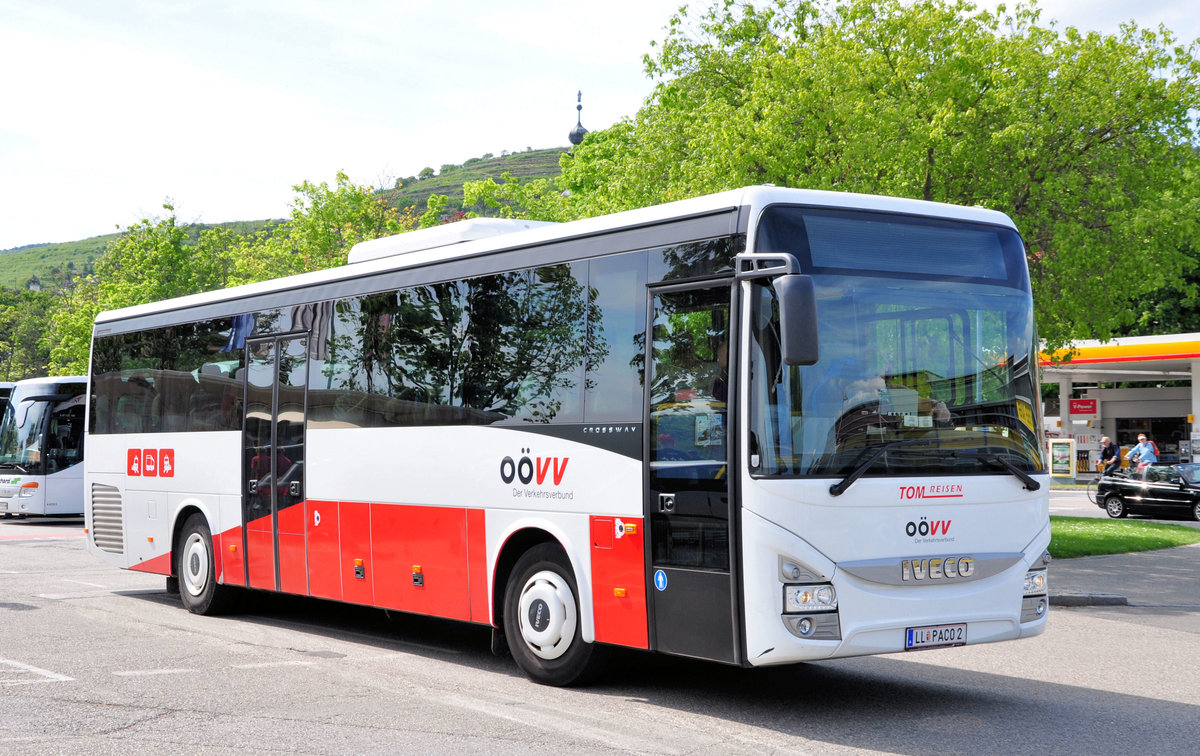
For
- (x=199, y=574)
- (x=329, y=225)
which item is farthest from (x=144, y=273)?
(x=199, y=574)

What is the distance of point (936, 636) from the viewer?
7566mm

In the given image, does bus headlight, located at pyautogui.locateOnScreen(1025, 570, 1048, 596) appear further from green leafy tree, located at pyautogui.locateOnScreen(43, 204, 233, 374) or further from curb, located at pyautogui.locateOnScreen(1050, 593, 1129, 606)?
green leafy tree, located at pyautogui.locateOnScreen(43, 204, 233, 374)

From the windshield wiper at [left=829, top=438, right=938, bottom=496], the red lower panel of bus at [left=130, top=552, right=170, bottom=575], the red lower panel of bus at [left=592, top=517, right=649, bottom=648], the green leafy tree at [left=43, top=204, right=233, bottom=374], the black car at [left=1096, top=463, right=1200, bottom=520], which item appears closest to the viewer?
the windshield wiper at [left=829, top=438, right=938, bottom=496]

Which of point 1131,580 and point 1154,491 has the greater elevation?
point 1154,491

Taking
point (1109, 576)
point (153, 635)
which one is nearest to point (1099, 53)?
point (1109, 576)

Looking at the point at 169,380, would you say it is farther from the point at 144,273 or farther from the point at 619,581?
the point at 144,273

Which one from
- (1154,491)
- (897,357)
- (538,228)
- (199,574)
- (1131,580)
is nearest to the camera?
(897,357)

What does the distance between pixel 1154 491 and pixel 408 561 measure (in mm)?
24824

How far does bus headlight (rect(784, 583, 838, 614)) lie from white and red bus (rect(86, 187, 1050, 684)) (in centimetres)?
1

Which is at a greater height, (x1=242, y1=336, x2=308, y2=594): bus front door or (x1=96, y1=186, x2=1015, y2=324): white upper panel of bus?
(x1=96, y1=186, x2=1015, y2=324): white upper panel of bus

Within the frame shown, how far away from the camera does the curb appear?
1418 centimetres

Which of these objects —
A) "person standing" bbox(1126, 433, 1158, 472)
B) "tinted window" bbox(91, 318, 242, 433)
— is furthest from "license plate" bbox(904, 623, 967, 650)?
"person standing" bbox(1126, 433, 1158, 472)

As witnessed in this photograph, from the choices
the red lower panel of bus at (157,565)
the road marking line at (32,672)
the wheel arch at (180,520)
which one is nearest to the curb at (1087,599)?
the wheel arch at (180,520)

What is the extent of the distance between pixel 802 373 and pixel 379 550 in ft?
14.9
